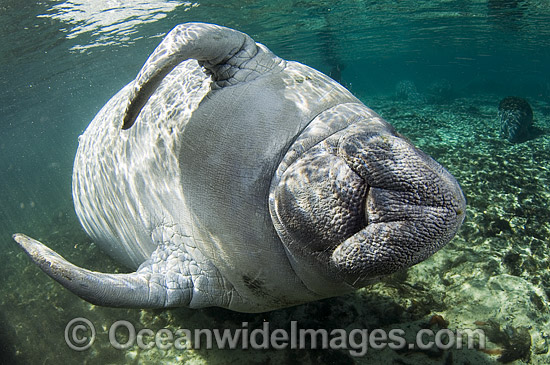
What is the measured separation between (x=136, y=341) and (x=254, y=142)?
9.51ft

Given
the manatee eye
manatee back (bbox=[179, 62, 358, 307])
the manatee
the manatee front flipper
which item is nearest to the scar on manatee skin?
manatee back (bbox=[179, 62, 358, 307])

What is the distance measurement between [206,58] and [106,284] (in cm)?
173

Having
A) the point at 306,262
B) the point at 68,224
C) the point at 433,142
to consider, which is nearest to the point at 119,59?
the point at 68,224

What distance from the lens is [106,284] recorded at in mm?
2137

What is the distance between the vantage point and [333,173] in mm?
1712

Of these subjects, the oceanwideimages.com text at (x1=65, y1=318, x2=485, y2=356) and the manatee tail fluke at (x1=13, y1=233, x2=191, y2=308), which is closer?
the manatee tail fluke at (x1=13, y1=233, x2=191, y2=308)

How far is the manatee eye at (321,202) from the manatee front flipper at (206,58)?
3.40 feet

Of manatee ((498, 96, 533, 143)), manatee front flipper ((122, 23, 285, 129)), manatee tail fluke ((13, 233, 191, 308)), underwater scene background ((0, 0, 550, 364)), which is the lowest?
manatee ((498, 96, 533, 143))

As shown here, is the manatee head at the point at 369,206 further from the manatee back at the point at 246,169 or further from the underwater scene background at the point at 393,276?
the underwater scene background at the point at 393,276

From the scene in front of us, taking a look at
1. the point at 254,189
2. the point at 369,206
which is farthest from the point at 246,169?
the point at 369,206

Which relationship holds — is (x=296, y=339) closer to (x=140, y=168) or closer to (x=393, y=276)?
(x=393, y=276)

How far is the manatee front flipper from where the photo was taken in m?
2.19

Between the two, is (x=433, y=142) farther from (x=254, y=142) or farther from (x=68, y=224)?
(x=68, y=224)

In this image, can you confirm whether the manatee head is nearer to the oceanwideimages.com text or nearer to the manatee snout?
the manatee snout
